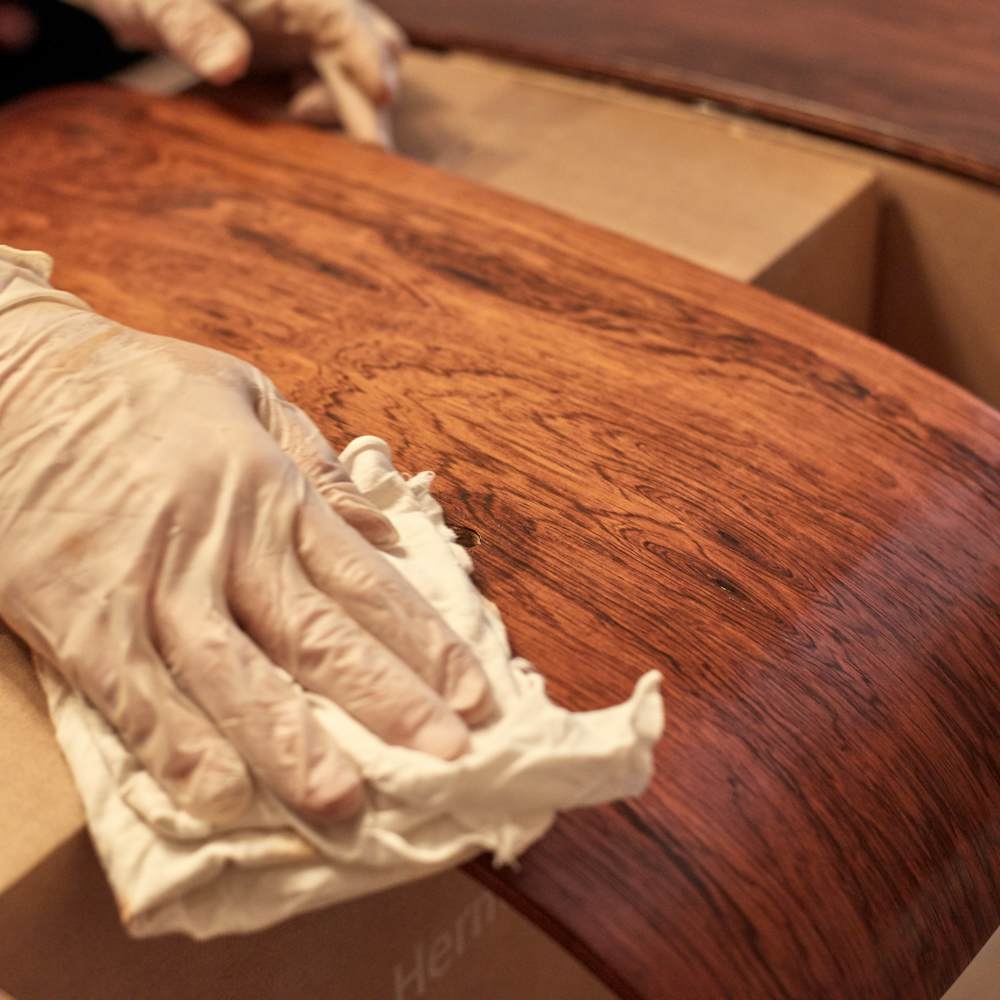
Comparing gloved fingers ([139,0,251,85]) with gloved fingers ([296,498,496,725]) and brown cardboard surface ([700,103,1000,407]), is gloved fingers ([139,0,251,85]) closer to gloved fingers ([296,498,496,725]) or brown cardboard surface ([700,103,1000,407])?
brown cardboard surface ([700,103,1000,407])

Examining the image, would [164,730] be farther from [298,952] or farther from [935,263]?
[935,263]

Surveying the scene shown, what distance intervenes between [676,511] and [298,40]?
1010 mm

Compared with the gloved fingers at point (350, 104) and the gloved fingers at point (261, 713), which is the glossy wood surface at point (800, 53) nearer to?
the gloved fingers at point (350, 104)

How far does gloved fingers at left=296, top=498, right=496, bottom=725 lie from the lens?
2.46 ft

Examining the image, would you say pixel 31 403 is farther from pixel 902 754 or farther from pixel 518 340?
pixel 902 754

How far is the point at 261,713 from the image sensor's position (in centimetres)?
72

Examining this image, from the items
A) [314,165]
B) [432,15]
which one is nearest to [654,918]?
[314,165]

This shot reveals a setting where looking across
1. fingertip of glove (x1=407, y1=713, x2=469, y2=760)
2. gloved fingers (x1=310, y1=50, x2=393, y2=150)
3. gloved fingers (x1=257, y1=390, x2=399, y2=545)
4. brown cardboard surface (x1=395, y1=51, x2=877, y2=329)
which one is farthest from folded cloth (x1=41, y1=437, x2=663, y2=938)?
gloved fingers (x1=310, y1=50, x2=393, y2=150)

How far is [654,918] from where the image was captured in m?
0.73

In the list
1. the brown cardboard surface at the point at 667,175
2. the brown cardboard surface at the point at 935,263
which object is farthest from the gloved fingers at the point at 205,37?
the brown cardboard surface at the point at 935,263

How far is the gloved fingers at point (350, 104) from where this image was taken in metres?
1.60

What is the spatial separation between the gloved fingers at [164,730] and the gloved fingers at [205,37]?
102cm

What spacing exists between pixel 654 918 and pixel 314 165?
101 cm

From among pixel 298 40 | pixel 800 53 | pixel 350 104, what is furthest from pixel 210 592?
pixel 800 53
